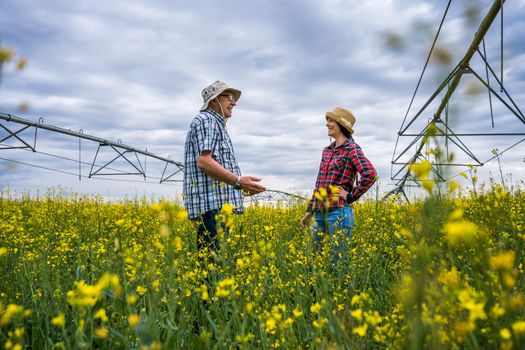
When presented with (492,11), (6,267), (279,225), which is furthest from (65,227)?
(492,11)

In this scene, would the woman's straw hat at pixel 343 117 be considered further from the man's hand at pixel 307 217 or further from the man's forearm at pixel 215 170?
the man's forearm at pixel 215 170

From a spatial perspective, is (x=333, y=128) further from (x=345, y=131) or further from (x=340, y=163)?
(x=340, y=163)

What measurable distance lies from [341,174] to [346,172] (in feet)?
0.16

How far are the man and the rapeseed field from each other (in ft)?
1.27

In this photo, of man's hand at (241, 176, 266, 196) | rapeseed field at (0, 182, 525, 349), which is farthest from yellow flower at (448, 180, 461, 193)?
man's hand at (241, 176, 266, 196)

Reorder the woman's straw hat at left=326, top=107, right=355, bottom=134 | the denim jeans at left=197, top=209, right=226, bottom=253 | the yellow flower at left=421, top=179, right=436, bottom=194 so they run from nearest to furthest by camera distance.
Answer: the yellow flower at left=421, top=179, right=436, bottom=194 → the denim jeans at left=197, top=209, right=226, bottom=253 → the woman's straw hat at left=326, top=107, right=355, bottom=134

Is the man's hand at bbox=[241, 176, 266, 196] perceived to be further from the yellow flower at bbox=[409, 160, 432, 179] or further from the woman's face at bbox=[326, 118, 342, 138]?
the yellow flower at bbox=[409, 160, 432, 179]

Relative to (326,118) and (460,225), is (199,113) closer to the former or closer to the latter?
(326,118)

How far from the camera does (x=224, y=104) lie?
3486 mm

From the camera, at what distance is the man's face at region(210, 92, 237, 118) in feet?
11.4

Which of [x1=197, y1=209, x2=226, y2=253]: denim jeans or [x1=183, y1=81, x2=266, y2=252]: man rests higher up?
[x1=183, y1=81, x2=266, y2=252]: man

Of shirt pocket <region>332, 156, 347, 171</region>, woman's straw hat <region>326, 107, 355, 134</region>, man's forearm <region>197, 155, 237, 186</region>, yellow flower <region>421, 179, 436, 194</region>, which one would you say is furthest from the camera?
woman's straw hat <region>326, 107, 355, 134</region>

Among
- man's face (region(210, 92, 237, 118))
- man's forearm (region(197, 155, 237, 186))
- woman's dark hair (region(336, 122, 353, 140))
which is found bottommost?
man's forearm (region(197, 155, 237, 186))

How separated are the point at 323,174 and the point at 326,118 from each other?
56cm
